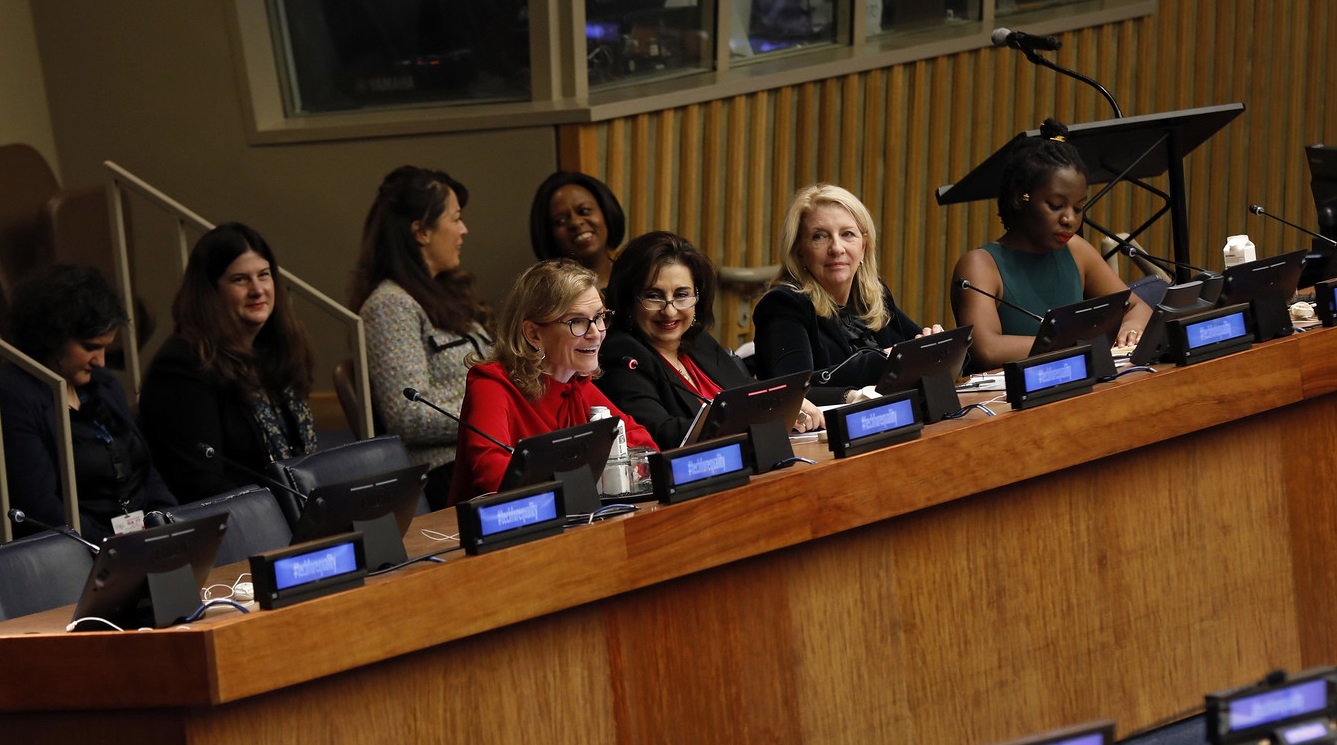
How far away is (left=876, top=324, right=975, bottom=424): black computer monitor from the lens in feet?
9.58

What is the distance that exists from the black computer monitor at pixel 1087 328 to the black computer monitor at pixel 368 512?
1274mm

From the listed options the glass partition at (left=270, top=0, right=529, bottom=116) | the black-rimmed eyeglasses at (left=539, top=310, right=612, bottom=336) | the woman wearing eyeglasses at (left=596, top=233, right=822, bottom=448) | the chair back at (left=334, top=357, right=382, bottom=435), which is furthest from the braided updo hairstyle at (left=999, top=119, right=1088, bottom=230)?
the glass partition at (left=270, top=0, right=529, bottom=116)

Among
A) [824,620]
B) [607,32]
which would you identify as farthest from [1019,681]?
[607,32]

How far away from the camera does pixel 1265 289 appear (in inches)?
133

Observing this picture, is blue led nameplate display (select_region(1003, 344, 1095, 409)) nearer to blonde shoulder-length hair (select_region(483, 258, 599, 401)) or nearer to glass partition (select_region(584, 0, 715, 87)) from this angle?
blonde shoulder-length hair (select_region(483, 258, 599, 401))

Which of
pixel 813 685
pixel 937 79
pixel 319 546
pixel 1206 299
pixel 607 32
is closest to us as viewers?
pixel 319 546

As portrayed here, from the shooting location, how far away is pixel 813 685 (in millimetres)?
2693

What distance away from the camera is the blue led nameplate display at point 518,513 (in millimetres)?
2326

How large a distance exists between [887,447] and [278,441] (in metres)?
1.65

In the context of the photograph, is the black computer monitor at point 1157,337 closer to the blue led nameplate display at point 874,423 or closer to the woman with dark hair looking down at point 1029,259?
the woman with dark hair looking down at point 1029,259

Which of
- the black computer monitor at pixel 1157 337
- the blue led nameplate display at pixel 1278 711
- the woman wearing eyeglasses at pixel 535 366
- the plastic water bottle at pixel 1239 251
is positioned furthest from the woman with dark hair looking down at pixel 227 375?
the blue led nameplate display at pixel 1278 711

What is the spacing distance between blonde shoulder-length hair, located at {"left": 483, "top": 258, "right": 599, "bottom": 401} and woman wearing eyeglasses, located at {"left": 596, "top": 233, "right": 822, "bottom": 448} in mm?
313

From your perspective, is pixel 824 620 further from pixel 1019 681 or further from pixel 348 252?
pixel 348 252

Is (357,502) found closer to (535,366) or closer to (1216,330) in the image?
(535,366)
